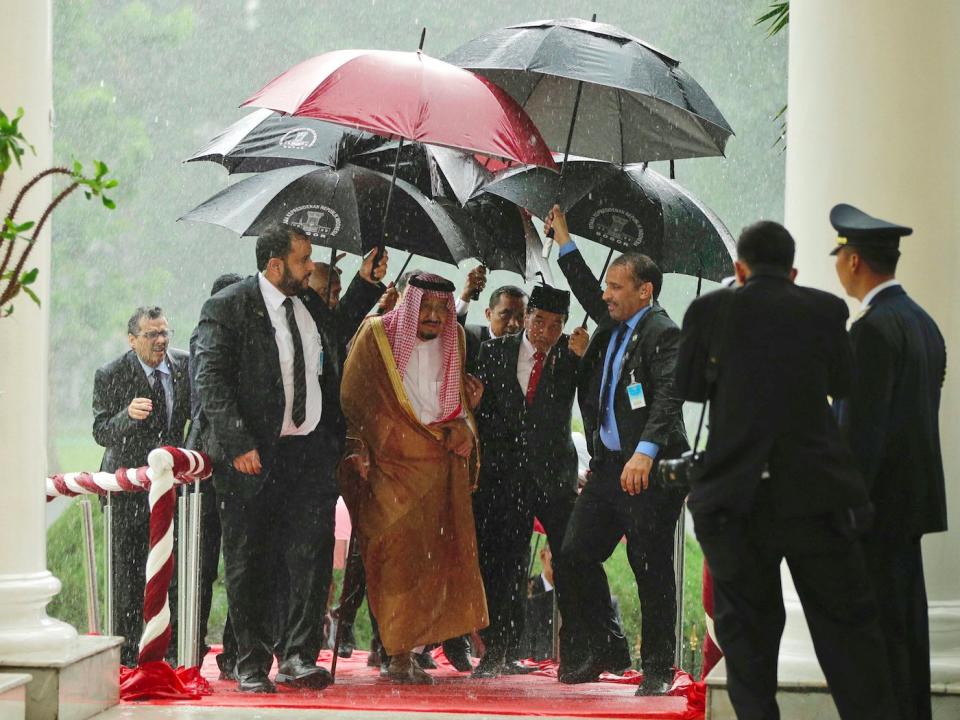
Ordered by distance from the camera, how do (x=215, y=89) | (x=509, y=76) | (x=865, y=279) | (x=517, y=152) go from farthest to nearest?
1. (x=215, y=89)
2. (x=509, y=76)
3. (x=517, y=152)
4. (x=865, y=279)

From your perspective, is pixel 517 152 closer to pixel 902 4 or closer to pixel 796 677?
pixel 902 4

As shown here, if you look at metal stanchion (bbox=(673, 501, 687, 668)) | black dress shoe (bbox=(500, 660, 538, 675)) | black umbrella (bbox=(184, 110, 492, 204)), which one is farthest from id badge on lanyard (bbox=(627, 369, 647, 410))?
black dress shoe (bbox=(500, 660, 538, 675))

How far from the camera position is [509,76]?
24.9ft

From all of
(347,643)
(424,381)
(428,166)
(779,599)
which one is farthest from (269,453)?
(779,599)

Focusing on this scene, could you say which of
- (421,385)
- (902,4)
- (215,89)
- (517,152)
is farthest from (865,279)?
(215,89)

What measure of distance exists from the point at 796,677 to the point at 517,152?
2291 millimetres

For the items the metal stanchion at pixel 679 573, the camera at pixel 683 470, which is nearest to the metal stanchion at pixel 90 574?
the metal stanchion at pixel 679 573

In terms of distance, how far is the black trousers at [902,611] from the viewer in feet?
14.3

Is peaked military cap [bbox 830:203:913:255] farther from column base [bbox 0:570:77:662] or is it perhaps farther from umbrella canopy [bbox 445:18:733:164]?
column base [bbox 0:570:77:662]

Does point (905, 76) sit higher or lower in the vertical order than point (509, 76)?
lower

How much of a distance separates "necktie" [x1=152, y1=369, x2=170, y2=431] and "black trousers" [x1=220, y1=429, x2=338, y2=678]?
67.7 inches

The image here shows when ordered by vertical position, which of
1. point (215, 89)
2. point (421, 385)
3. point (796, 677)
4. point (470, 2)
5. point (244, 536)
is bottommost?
point (796, 677)

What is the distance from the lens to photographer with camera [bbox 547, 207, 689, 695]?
6188 millimetres

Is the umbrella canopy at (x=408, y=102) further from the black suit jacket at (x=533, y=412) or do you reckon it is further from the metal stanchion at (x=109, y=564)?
the metal stanchion at (x=109, y=564)
